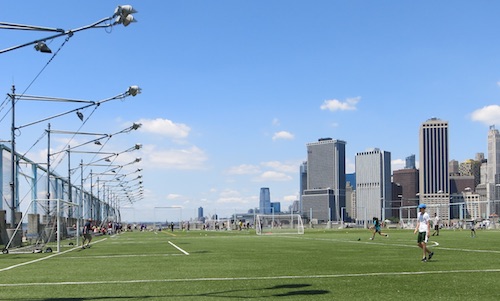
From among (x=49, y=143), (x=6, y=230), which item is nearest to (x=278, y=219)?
(x=49, y=143)

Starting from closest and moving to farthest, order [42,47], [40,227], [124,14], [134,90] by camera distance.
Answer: [124,14]
[42,47]
[134,90]
[40,227]

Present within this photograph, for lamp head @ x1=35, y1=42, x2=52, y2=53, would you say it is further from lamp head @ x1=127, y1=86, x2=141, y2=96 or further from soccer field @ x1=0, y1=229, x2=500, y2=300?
lamp head @ x1=127, y1=86, x2=141, y2=96

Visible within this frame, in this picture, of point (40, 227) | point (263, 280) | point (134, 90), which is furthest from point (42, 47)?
point (40, 227)

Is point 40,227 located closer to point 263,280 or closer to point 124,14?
point 124,14

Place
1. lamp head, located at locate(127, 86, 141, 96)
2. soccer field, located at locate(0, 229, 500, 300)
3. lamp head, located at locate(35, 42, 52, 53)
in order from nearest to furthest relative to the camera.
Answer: soccer field, located at locate(0, 229, 500, 300) < lamp head, located at locate(35, 42, 52, 53) < lamp head, located at locate(127, 86, 141, 96)

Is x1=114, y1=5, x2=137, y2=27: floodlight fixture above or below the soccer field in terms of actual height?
above

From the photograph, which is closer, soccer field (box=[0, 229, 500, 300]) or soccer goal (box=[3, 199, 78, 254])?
soccer field (box=[0, 229, 500, 300])

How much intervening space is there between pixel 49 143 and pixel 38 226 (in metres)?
6.34

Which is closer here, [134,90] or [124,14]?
[124,14]

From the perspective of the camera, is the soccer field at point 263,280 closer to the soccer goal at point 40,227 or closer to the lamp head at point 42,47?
the lamp head at point 42,47

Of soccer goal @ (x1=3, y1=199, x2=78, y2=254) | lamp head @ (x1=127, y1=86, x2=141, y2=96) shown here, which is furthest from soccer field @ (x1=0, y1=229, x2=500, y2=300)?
soccer goal @ (x1=3, y1=199, x2=78, y2=254)

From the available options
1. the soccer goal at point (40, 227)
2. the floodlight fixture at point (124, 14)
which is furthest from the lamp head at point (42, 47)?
the soccer goal at point (40, 227)

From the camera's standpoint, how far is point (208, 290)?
1320 centimetres

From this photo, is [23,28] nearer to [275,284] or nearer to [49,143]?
[275,284]
